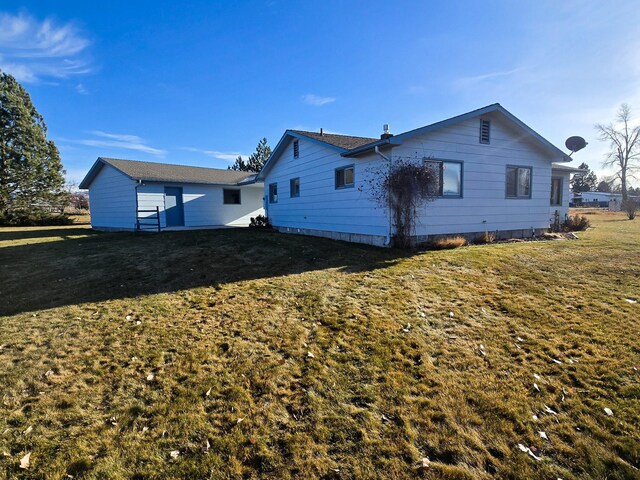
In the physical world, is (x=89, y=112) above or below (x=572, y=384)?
above

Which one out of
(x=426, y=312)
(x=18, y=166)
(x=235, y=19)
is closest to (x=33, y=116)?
(x=18, y=166)

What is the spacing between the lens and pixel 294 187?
15516mm

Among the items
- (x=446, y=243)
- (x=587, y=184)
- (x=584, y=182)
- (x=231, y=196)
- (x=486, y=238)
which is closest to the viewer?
(x=446, y=243)

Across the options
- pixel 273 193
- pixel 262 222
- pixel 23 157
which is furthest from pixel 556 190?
pixel 23 157

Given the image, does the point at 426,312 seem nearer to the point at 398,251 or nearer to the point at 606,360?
the point at 606,360

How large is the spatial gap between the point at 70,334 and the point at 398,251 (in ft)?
24.7

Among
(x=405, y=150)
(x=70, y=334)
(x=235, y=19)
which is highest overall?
(x=235, y=19)

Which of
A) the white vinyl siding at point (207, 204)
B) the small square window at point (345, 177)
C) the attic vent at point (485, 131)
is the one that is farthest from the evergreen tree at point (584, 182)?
the small square window at point (345, 177)

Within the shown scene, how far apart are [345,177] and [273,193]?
690cm

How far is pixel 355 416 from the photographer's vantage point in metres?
2.82

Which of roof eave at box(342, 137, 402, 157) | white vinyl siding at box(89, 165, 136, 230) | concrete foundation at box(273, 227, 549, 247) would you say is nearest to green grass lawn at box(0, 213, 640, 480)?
concrete foundation at box(273, 227, 549, 247)

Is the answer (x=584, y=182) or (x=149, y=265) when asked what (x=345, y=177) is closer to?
(x=149, y=265)

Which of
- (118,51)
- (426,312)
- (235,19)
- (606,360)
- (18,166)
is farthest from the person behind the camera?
(18,166)

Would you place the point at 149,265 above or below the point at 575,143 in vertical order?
below
